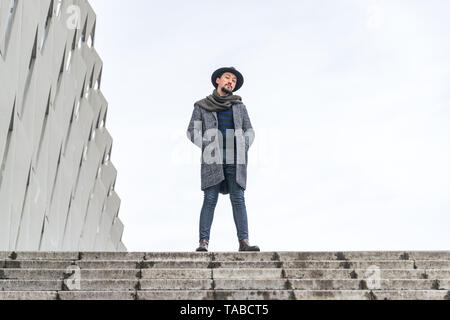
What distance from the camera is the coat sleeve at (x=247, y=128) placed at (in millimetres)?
12094

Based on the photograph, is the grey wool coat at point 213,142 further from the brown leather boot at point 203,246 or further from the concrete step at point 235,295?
the concrete step at point 235,295

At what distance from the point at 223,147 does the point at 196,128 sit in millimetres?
441

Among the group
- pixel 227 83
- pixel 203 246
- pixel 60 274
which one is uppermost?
pixel 227 83

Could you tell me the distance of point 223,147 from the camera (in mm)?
11922

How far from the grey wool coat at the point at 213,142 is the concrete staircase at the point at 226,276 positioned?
187cm

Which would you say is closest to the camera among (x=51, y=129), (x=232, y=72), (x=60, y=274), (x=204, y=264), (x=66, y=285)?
(x=66, y=285)

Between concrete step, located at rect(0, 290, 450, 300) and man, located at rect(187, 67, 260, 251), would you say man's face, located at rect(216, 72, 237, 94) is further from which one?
concrete step, located at rect(0, 290, 450, 300)

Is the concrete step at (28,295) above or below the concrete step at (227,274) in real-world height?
below

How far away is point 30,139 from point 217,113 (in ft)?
36.4

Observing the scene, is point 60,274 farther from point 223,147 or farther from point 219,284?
point 223,147

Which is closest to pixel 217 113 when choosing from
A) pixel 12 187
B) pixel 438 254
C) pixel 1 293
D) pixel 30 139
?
pixel 438 254

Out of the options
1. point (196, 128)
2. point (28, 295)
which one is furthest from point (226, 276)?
point (196, 128)

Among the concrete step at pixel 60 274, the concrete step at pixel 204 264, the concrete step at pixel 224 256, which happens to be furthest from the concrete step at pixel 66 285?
the concrete step at pixel 224 256
